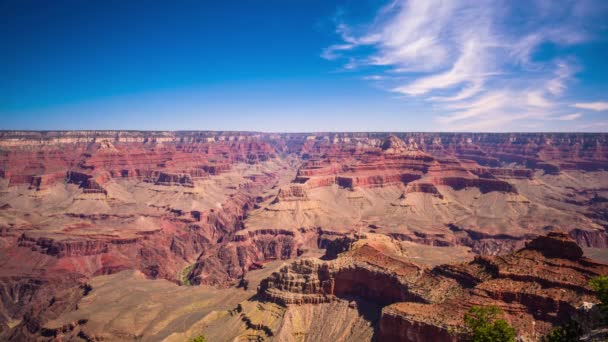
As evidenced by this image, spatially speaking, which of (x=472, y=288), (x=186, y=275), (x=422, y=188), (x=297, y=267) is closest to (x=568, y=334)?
(x=472, y=288)

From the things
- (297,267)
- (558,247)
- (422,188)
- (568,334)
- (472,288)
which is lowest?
(422,188)

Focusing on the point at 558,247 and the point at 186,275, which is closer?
the point at 558,247

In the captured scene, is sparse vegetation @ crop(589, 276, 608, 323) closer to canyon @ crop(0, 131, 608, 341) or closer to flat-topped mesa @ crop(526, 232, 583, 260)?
canyon @ crop(0, 131, 608, 341)

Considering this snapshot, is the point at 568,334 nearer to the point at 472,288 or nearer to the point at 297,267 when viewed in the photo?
the point at 472,288

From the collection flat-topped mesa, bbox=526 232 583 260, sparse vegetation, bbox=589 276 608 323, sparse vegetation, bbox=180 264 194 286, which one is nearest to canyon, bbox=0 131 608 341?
flat-topped mesa, bbox=526 232 583 260

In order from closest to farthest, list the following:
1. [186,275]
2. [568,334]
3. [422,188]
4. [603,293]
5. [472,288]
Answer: [603,293]
[568,334]
[472,288]
[186,275]
[422,188]

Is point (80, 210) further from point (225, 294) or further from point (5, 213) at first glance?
point (225, 294)

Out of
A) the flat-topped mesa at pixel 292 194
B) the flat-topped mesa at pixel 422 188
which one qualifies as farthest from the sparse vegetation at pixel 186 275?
the flat-topped mesa at pixel 422 188

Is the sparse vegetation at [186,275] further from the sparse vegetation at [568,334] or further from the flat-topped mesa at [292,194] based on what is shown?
the sparse vegetation at [568,334]
